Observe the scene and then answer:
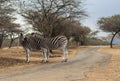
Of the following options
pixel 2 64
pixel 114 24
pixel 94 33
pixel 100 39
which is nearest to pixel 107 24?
pixel 114 24

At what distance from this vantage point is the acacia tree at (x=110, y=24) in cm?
7681

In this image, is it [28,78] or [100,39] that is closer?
[28,78]

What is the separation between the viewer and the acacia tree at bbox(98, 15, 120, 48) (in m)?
76.8

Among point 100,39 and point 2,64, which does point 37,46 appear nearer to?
point 2,64

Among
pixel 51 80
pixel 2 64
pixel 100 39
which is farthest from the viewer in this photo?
pixel 100 39

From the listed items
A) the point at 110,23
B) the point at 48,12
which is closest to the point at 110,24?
the point at 110,23

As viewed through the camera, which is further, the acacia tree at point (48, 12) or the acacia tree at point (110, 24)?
the acacia tree at point (110, 24)

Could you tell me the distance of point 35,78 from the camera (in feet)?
56.5

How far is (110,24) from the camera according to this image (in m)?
78.2

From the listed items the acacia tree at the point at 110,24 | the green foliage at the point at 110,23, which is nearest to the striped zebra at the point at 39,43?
the acacia tree at the point at 110,24

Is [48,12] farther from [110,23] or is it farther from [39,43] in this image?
[110,23]

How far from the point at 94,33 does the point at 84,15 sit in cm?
7086

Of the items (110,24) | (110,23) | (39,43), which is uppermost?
(110,23)

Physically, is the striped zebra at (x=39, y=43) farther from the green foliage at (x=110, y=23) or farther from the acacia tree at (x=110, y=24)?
the green foliage at (x=110, y=23)
